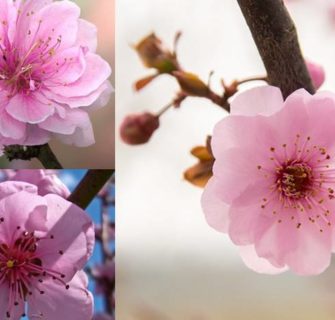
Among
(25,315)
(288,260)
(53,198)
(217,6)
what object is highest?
(217,6)

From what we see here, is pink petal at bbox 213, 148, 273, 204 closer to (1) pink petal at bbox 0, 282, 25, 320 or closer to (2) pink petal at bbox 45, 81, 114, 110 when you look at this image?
(2) pink petal at bbox 45, 81, 114, 110

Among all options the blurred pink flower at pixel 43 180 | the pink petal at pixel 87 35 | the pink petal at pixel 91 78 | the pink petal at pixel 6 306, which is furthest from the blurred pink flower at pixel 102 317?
the pink petal at pixel 87 35

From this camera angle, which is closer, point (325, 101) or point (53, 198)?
point (325, 101)

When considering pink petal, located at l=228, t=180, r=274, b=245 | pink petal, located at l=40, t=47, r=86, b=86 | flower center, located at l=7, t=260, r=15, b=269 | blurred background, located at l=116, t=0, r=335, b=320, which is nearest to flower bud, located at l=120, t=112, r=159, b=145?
blurred background, located at l=116, t=0, r=335, b=320

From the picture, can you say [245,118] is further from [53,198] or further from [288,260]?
[53,198]

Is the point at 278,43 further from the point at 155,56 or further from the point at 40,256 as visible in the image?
the point at 40,256

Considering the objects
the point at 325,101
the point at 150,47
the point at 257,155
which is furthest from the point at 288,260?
the point at 150,47

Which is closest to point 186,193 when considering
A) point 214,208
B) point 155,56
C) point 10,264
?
point 214,208
